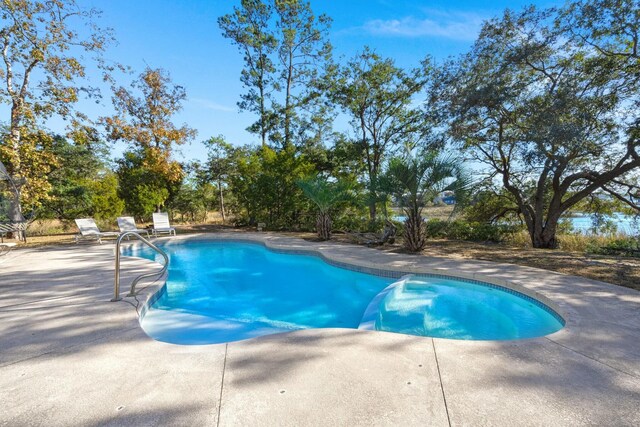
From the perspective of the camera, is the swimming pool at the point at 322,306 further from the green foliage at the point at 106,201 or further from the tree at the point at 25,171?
the green foliage at the point at 106,201

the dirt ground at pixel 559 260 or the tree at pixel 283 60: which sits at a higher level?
the tree at pixel 283 60

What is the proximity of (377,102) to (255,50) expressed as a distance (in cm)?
852

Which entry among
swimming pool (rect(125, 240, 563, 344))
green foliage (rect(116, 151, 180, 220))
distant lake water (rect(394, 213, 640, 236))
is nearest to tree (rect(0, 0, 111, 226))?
green foliage (rect(116, 151, 180, 220))

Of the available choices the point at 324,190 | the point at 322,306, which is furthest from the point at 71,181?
the point at 322,306

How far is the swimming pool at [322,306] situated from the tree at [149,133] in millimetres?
8479

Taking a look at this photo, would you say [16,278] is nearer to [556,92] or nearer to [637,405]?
[637,405]

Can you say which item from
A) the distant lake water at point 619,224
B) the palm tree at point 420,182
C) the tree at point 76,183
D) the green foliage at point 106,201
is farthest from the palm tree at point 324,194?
the tree at point 76,183

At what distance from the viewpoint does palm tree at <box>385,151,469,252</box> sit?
7344mm

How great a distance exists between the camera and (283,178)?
1323 centimetres

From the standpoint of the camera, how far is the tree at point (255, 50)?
1625cm

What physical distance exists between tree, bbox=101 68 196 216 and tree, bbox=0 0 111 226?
7.98 feet

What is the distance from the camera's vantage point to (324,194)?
1032cm

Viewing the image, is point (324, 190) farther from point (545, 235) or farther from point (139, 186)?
point (139, 186)

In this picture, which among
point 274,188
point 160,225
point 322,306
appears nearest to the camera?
point 322,306
